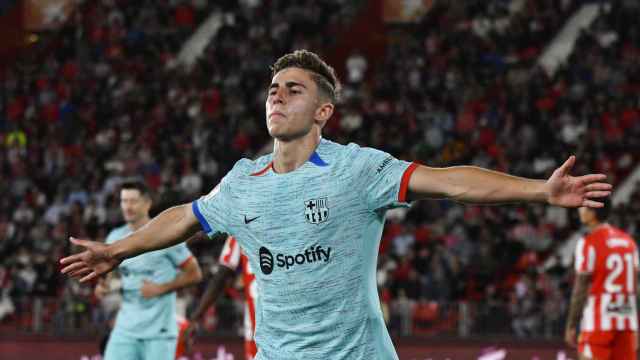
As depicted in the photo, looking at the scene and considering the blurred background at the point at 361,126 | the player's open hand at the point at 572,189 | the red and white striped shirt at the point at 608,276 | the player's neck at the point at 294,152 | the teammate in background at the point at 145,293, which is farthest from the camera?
the blurred background at the point at 361,126

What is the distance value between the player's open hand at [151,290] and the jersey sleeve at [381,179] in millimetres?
4177

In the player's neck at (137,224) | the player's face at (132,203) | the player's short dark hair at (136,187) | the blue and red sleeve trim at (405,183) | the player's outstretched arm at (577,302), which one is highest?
the player's short dark hair at (136,187)

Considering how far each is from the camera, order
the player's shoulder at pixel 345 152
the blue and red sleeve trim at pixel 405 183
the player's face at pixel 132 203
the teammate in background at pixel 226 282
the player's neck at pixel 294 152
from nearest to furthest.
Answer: the blue and red sleeve trim at pixel 405 183, the player's shoulder at pixel 345 152, the player's neck at pixel 294 152, the player's face at pixel 132 203, the teammate in background at pixel 226 282

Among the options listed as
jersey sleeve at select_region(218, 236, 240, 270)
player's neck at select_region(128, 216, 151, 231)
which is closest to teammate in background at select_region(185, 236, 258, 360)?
jersey sleeve at select_region(218, 236, 240, 270)

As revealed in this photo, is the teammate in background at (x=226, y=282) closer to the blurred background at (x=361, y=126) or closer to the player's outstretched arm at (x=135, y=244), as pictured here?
the player's outstretched arm at (x=135, y=244)

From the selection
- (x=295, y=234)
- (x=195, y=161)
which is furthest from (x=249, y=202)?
(x=195, y=161)

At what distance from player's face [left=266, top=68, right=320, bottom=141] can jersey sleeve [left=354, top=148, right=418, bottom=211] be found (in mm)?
256

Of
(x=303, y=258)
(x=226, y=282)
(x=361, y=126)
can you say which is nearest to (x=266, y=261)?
(x=303, y=258)

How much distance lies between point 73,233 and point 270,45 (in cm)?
694

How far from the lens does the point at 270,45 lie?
24.4 meters

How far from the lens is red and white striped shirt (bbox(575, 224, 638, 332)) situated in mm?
9453

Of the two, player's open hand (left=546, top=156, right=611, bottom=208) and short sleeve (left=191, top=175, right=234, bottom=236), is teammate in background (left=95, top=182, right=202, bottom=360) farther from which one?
player's open hand (left=546, top=156, right=611, bottom=208)

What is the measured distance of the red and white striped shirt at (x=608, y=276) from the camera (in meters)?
9.45

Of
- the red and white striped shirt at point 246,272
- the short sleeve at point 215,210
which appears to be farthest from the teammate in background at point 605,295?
the short sleeve at point 215,210
